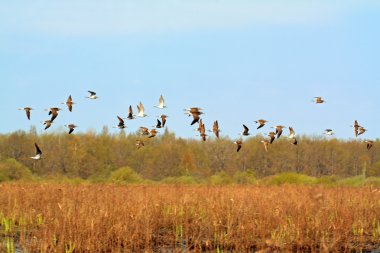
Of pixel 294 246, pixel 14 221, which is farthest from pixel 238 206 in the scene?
pixel 14 221

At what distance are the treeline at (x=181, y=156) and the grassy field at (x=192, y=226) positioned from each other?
34.5 meters

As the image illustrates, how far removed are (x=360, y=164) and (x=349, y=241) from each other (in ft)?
181

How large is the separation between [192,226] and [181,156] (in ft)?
143

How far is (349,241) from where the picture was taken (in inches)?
441

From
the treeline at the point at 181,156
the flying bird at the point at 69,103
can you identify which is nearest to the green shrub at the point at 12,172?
the treeline at the point at 181,156

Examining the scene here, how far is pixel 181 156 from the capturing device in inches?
2191

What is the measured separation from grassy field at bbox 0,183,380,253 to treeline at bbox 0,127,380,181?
34.5 metres

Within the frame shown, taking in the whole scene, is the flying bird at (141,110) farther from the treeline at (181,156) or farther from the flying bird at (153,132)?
the treeline at (181,156)

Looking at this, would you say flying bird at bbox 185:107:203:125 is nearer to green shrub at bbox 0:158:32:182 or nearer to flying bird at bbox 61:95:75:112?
→ flying bird at bbox 61:95:75:112

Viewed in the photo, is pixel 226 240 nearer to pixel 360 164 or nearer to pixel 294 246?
pixel 294 246

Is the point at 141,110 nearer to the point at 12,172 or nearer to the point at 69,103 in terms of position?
the point at 69,103

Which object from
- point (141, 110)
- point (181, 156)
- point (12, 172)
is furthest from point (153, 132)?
point (181, 156)

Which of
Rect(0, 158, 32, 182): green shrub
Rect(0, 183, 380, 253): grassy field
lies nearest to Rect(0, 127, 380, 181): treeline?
Rect(0, 158, 32, 182): green shrub

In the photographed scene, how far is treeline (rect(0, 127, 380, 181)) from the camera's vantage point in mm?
52188
